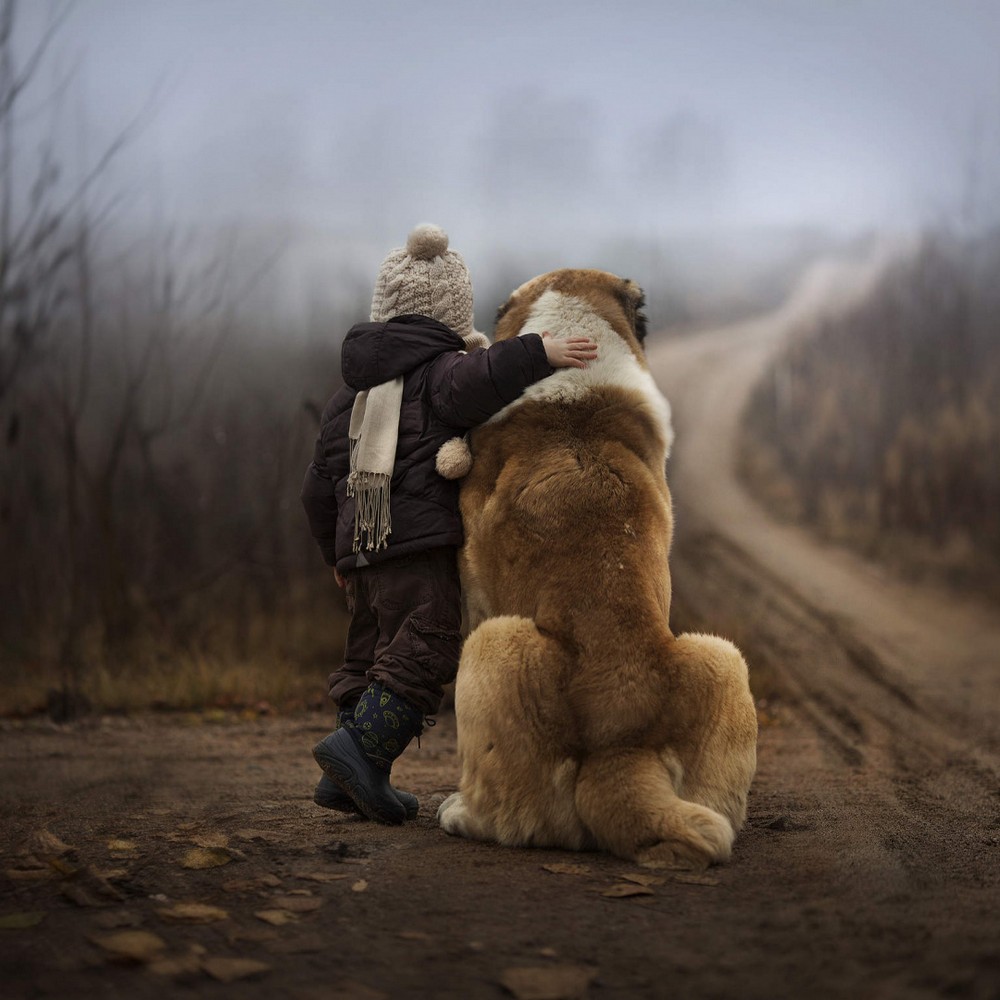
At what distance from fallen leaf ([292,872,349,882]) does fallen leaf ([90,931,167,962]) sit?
→ 0.56 meters

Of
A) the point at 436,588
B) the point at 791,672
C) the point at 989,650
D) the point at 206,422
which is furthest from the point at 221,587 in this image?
the point at 989,650

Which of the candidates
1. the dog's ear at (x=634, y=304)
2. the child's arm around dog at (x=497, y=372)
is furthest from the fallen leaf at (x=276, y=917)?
the dog's ear at (x=634, y=304)

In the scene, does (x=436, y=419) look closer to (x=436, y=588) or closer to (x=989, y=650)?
(x=436, y=588)

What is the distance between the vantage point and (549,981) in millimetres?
2256

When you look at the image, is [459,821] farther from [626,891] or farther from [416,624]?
[626,891]

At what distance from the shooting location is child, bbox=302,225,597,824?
3.57m

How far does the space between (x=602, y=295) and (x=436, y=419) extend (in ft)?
2.34

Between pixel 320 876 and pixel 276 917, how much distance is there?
0.36 metres

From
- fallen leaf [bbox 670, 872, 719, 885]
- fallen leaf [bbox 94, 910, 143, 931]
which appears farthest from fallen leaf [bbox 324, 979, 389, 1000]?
fallen leaf [bbox 670, 872, 719, 885]

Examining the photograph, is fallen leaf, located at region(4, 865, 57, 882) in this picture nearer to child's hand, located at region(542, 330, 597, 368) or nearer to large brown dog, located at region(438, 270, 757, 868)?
large brown dog, located at region(438, 270, 757, 868)

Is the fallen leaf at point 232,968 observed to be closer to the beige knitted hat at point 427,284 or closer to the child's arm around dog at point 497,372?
the child's arm around dog at point 497,372

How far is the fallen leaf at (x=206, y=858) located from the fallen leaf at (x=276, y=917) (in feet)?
1.74

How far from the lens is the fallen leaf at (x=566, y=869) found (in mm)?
3041

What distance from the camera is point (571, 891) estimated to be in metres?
2.88
